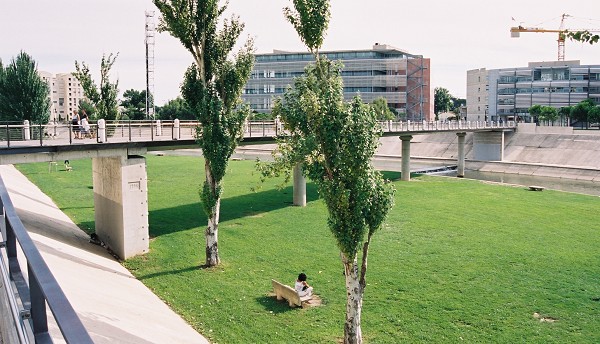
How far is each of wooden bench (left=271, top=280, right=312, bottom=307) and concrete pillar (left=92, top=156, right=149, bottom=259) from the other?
31.8ft

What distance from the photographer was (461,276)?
22.8 metres

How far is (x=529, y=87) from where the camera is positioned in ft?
405

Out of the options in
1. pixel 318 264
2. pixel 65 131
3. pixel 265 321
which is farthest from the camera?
pixel 65 131

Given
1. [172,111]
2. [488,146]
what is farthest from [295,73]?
[488,146]

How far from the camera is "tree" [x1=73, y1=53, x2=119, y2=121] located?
133 ft

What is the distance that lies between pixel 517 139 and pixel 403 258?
223 ft

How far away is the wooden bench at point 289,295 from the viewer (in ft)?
63.4

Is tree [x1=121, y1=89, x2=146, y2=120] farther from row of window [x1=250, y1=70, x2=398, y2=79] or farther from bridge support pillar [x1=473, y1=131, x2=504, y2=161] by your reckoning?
bridge support pillar [x1=473, y1=131, x2=504, y2=161]

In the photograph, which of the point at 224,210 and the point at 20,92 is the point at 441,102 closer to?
the point at 20,92

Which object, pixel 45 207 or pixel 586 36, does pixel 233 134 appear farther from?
pixel 586 36

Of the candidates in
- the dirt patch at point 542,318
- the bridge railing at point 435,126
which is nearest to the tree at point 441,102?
the bridge railing at point 435,126

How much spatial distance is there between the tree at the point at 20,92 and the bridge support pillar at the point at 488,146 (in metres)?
63.9

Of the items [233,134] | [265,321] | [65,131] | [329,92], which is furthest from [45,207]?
[329,92]

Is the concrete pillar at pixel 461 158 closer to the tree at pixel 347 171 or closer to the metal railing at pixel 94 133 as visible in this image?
the metal railing at pixel 94 133
